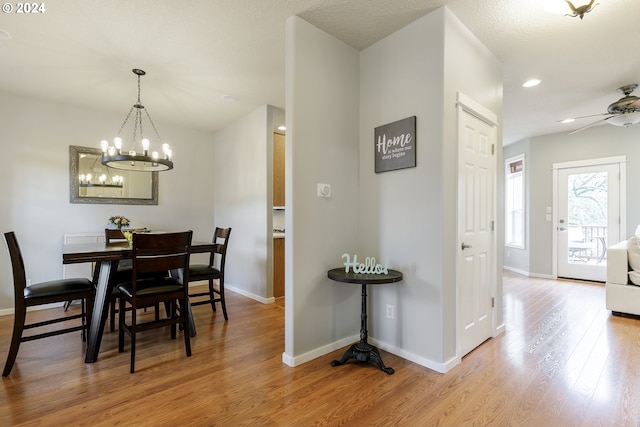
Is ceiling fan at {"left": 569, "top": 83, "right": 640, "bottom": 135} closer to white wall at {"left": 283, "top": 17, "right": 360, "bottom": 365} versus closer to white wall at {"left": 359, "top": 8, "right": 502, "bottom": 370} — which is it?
white wall at {"left": 359, "top": 8, "right": 502, "bottom": 370}

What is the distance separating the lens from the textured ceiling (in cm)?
226

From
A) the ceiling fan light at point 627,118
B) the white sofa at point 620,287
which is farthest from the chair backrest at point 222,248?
the ceiling fan light at point 627,118

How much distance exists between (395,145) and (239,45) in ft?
5.35

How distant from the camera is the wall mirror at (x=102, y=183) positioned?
4.10 m

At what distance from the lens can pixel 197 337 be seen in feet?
9.40

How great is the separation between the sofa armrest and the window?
260cm

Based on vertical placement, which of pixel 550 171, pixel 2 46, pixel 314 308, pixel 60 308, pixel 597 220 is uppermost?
pixel 2 46

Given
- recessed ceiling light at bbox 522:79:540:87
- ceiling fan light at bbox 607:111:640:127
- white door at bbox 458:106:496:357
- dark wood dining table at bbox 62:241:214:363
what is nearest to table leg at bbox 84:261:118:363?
dark wood dining table at bbox 62:241:214:363

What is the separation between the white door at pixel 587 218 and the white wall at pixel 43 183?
6.82 m

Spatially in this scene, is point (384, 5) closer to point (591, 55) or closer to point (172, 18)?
point (172, 18)

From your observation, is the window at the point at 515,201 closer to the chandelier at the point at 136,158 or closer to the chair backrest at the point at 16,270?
the chandelier at the point at 136,158

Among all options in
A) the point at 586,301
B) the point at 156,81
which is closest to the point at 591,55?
the point at 586,301

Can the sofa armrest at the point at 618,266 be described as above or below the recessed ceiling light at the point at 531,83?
below

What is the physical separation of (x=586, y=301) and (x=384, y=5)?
14.4 ft
